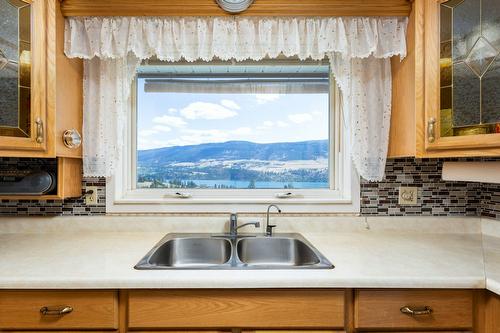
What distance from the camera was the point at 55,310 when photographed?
1.07 metres

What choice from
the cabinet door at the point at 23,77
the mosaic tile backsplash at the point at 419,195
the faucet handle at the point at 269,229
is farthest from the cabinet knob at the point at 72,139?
the faucet handle at the point at 269,229

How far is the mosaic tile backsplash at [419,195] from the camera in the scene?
1.73 m

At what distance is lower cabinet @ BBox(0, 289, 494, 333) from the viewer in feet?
3.56

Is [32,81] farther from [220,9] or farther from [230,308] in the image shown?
[230,308]

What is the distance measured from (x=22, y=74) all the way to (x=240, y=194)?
1179 mm

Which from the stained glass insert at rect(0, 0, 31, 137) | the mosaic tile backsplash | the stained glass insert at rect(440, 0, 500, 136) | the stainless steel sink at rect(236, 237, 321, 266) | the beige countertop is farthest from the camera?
the mosaic tile backsplash

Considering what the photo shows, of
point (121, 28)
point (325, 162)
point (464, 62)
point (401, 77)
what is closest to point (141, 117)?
point (121, 28)

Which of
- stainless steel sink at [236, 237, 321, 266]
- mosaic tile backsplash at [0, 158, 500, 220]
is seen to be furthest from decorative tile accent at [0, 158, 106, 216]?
stainless steel sink at [236, 237, 321, 266]

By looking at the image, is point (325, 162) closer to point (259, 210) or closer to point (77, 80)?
point (259, 210)

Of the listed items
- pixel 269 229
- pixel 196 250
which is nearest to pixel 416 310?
pixel 269 229

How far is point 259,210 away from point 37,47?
1270 mm

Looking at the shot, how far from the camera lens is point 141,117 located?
1.91 meters

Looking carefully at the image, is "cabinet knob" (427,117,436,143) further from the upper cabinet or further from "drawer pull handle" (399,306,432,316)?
the upper cabinet

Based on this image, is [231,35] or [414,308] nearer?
[414,308]
